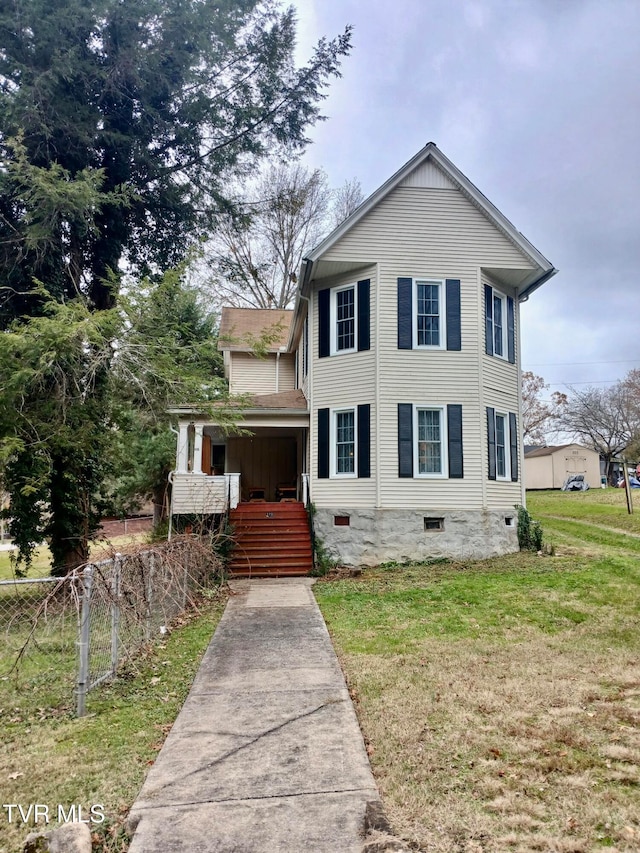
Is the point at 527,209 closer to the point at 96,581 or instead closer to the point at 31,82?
the point at 31,82

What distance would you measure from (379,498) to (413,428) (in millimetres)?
1828

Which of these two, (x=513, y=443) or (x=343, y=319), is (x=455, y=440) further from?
(x=343, y=319)

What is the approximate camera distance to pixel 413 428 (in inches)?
517

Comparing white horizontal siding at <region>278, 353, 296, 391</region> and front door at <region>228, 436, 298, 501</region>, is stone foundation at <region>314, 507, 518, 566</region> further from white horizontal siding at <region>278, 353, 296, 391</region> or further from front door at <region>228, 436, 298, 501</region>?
white horizontal siding at <region>278, 353, 296, 391</region>

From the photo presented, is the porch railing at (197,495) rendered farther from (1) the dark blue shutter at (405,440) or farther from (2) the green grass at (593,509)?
(2) the green grass at (593,509)

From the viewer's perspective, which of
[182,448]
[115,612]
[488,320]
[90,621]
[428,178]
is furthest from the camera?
[182,448]

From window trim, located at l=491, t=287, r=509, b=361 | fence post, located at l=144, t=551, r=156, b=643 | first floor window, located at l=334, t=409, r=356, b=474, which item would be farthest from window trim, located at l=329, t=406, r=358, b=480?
fence post, located at l=144, t=551, r=156, b=643

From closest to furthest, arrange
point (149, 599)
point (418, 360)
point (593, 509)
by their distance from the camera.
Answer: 1. point (149, 599)
2. point (418, 360)
3. point (593, 509)

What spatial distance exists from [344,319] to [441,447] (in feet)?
13.0

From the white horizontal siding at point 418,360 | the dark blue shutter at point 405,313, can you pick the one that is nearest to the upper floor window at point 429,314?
the dark blue shutter at point 405,313

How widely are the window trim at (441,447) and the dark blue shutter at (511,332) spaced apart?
9.48ft

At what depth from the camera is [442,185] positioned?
13.8 meters

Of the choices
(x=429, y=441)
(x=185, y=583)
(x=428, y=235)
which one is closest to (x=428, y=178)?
(x=428, y=235)

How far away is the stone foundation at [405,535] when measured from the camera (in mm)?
12906
